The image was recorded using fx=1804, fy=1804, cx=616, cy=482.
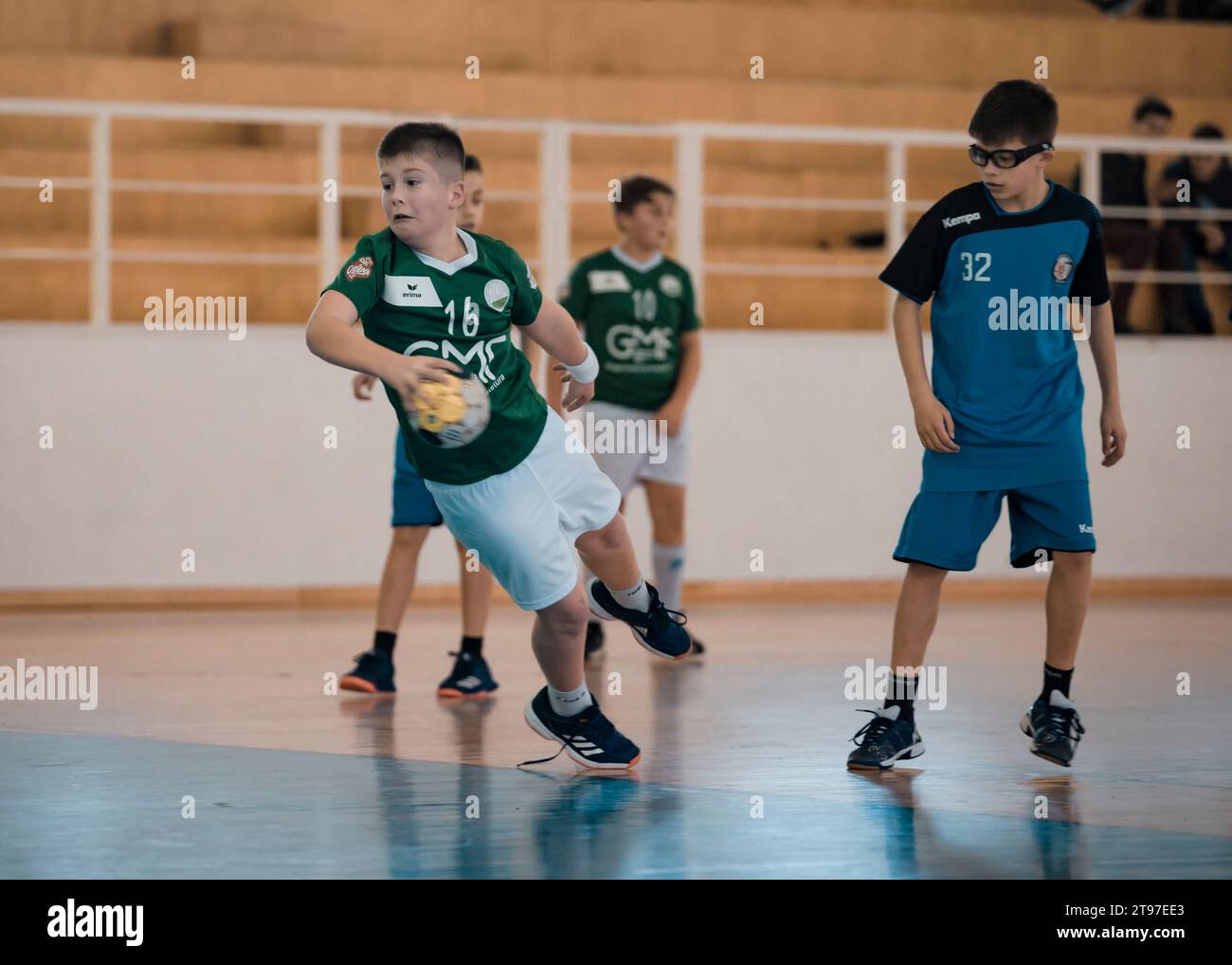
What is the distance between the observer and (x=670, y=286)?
276 inches

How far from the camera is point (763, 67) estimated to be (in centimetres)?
1182

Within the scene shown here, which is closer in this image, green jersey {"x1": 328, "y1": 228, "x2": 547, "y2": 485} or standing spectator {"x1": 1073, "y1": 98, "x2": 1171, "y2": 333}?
green jersey {"x1": 328, "y1": 228, "x2": 547, "y2": 485}

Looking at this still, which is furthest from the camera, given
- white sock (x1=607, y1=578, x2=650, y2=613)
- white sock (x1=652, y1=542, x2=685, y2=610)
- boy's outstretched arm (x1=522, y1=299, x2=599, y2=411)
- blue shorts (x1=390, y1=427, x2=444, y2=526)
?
white sock (x1=652, y1=542, x2=685, y2=610)

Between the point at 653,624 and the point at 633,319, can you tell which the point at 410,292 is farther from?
the point at 633,319

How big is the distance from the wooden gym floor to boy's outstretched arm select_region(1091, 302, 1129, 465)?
2.55 ft

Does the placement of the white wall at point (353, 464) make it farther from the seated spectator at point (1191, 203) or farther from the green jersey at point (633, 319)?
the green jersey at point (633, 319)

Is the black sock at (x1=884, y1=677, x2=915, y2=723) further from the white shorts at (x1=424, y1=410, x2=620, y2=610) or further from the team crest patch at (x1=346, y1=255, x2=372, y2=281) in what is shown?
the team crest patch at (x1=346, y1=255, x2=372, y2=281)

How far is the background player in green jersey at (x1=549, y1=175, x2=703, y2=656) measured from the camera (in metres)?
6.93

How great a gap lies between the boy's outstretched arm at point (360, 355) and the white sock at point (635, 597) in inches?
36.8

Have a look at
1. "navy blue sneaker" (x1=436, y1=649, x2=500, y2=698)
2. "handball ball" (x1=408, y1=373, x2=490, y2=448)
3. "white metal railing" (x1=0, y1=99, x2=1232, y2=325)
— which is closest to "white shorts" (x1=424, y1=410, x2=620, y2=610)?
"handball ball" (x1=408, y1=373, x2=490, y2=448)

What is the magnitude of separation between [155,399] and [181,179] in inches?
78.8

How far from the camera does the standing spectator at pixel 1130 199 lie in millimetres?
10000

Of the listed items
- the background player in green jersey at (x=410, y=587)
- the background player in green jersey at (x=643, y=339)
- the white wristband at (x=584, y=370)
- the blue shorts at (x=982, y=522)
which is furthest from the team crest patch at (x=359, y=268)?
the background player in green jersey at (x=643, y=339)
